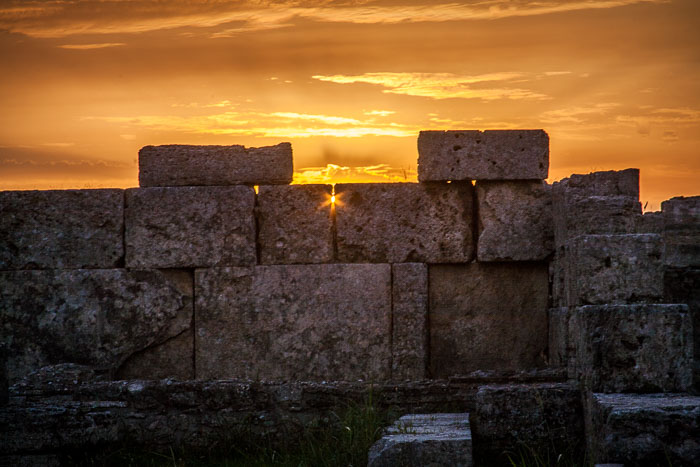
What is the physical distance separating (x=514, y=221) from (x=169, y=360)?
3571mm

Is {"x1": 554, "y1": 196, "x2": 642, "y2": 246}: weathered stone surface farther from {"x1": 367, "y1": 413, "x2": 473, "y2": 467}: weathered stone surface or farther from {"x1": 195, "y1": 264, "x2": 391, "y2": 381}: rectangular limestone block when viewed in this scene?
{"x1": 367, "y1": 413, "x2": 473, "y2": 467}: weathered stone surface

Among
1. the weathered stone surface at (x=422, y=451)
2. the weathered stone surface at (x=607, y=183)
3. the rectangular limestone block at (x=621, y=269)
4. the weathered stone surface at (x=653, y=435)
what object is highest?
the weathered stone surface at (x=607, y=183)

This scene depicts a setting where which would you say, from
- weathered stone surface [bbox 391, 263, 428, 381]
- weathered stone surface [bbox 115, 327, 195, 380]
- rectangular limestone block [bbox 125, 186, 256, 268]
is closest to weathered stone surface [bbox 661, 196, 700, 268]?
weathered stone surface [bbox 391, 263, 428, 381]

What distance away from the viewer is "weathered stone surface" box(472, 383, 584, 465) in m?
6.74

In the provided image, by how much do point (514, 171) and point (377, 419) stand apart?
314 centimetres

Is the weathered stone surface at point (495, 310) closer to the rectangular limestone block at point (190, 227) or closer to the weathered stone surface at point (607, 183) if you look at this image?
the weathered stone surface at point (607, 183)

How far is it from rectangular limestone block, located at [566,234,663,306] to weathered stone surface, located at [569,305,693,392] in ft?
1.35

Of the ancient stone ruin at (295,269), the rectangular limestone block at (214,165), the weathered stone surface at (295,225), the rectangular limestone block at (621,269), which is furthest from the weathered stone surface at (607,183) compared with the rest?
the rectangular limestone block at (214,165)

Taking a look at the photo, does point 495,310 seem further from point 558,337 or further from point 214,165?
point 214,165

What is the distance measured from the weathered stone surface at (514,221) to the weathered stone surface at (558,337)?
2.08 ft

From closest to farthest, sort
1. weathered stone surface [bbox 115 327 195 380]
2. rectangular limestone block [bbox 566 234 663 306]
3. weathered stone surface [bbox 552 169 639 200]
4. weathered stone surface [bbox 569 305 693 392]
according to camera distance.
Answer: weathered stone surface [bbox 569 305 693 392] < rectangular limestone block [bbox 566 234 663 306] < weathered stone surface [bbox 552 169 639 200] < weathered stone surface [bbox 115 327 195 380]

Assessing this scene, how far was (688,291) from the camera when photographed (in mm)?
8492

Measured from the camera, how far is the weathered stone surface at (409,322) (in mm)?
9117

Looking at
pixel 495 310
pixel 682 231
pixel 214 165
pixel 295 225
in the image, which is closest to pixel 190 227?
pixel 214 165
